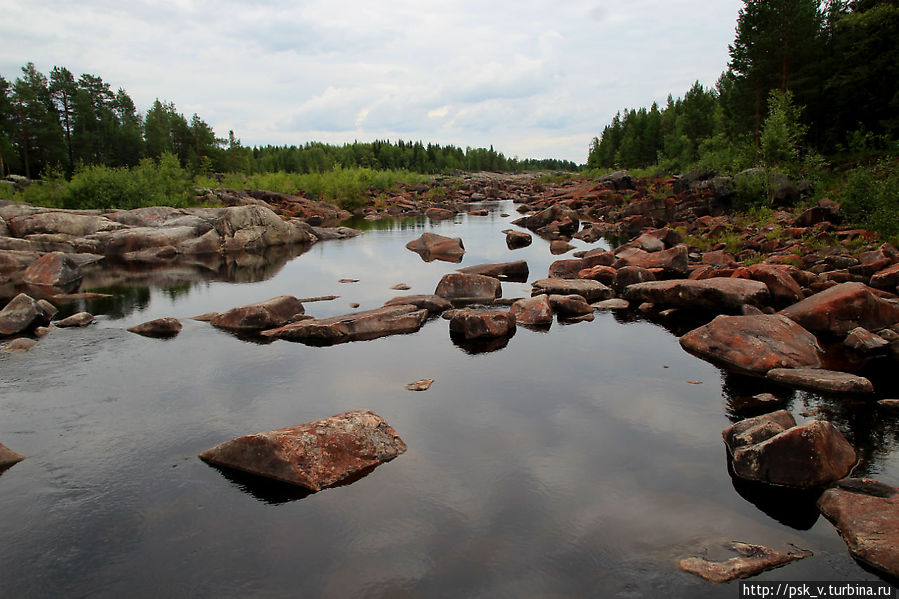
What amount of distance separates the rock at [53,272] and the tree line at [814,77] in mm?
34088

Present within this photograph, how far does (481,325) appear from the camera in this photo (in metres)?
14.0

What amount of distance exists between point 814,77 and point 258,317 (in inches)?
1626

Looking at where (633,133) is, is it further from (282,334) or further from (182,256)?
(282,334)

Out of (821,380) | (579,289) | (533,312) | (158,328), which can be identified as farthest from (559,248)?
(158,328)

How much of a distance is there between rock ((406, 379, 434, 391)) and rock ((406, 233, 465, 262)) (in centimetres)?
1639

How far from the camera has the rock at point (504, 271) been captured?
71.5ft

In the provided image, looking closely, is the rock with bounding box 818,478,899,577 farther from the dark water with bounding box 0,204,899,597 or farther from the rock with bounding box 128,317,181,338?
the rock with bounding box 128,317,181,338

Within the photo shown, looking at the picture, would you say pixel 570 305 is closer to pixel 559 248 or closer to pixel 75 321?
pixel 559 248

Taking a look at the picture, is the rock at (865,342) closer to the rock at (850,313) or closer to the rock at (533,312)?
the rock at (850,313)

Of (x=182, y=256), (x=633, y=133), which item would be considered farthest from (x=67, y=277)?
(x=633, y=133)

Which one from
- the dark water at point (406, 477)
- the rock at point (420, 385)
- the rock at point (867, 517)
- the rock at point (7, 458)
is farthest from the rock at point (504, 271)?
the rock at point (7, 458)

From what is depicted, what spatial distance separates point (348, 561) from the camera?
612cm

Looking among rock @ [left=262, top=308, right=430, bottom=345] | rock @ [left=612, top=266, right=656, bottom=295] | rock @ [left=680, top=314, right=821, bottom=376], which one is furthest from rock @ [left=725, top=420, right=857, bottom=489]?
rock @ [left=612, top=266, right=656, bottom=295]

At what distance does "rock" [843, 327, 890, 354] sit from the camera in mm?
11969
